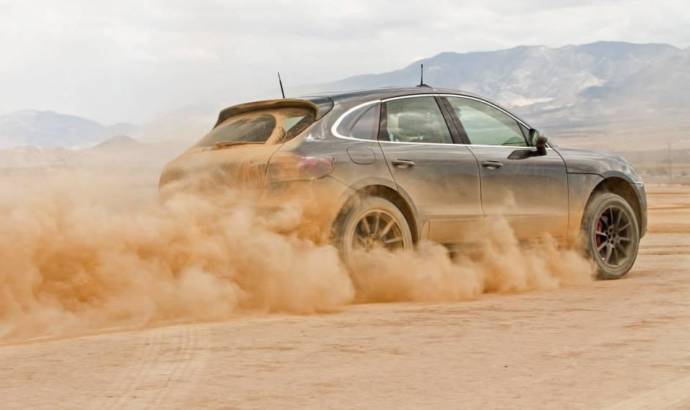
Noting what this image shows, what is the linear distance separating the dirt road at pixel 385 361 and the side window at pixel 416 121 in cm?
159

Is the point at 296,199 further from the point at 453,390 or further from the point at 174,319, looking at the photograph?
the point at 453,390

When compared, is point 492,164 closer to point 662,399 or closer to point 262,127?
point 262,127

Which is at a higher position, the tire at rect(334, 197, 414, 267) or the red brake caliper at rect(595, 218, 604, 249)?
the tire at rect(334, 197, 414, 267)

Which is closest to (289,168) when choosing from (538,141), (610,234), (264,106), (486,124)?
(264,106)

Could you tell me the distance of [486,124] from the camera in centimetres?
1047

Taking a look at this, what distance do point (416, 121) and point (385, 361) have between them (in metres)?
3.83

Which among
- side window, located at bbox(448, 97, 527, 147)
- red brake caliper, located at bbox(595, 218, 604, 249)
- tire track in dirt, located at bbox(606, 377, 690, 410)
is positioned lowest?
tire track in dirt, located at bbox(606, 377, 690, 410)

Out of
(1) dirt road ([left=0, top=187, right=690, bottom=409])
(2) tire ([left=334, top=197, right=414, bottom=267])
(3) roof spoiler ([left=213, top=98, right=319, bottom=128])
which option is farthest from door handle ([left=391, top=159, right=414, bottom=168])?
(1) dirt road ([left=0, top=187, right=690, bottom=409])

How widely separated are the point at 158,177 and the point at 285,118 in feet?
4.81

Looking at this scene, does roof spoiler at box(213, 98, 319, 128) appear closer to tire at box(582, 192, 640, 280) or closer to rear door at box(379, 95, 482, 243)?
rear door at box(379, 95, 482, 243)

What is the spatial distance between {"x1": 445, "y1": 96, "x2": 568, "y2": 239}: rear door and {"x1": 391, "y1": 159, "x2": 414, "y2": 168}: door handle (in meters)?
0.84

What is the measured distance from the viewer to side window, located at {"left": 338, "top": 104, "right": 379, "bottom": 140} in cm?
926

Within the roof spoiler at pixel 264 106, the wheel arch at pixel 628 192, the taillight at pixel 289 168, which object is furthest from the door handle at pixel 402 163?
the wheel arch at pixel 628 192

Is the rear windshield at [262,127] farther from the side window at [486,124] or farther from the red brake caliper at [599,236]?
the red brake caliper at [599,236]
